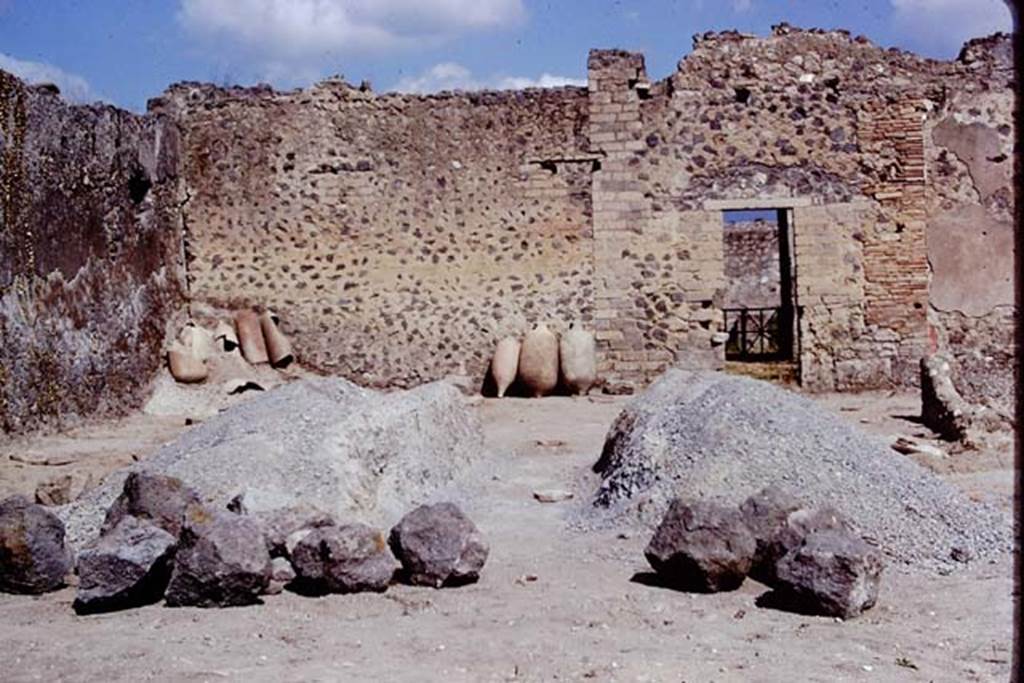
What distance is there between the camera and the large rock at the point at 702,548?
5.45 m

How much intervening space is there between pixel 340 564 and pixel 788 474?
109 inches

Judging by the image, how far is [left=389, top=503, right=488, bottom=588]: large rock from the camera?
5.62 meters

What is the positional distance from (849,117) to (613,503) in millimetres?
9042

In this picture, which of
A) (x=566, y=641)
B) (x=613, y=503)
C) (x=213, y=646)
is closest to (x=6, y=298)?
(x=613, y=503)

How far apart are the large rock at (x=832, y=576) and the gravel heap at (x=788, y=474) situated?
892mm

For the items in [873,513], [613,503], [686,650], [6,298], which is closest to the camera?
[686,650]

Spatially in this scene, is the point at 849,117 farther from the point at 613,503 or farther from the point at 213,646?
the point at 213,646

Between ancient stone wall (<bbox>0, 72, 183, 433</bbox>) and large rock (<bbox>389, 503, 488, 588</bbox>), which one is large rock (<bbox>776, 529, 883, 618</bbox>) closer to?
large rock (<bbox>389, 503, 488, 588</bbox>)

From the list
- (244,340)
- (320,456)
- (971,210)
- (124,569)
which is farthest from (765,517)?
(971,210)

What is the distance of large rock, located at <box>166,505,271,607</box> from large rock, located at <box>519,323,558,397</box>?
8.96 m

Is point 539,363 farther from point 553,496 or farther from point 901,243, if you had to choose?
point 553,496

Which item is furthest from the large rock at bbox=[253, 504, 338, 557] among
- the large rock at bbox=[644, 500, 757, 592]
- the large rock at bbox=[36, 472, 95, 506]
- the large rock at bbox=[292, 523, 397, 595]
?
the large rock at bbox=[36, 472, 95, 506]

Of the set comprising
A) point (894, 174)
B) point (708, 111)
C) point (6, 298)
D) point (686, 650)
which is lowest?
point (686, 650)

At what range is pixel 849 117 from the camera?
14.5 meters
